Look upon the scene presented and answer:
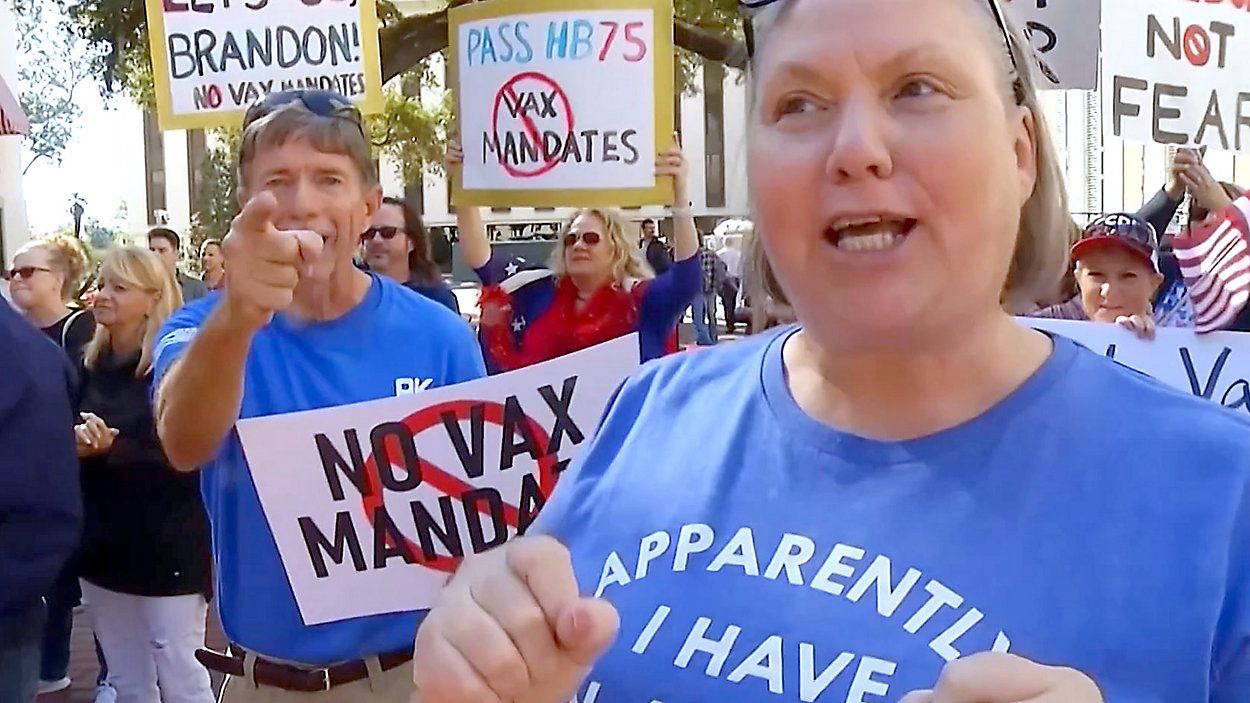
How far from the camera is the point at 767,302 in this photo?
5.24 ft

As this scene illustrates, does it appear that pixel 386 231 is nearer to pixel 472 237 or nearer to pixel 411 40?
pixel 472 237

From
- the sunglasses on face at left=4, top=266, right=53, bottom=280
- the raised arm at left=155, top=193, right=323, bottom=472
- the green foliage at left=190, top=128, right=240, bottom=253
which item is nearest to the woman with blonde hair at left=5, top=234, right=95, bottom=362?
the sunglasses on face at left=4, top=266, right=53, bottom=280

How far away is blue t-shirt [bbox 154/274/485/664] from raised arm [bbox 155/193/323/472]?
0.43 ft

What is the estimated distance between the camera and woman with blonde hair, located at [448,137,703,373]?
494 cm

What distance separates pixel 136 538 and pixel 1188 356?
3.30m

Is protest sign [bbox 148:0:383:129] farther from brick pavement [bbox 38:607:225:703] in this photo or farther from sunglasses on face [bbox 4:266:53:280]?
brick pavement [bbox 38:607:225:703]

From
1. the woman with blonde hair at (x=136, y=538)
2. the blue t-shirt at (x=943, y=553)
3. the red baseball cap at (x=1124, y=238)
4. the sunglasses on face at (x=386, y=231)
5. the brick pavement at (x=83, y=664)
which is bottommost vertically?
the brick pavement at (x=83, y=664)

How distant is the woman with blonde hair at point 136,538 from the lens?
4.43 metres

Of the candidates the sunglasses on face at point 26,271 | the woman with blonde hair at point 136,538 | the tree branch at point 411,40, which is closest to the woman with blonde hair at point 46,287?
the sunglasses on face at point 26,271

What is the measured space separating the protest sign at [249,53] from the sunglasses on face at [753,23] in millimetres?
3912

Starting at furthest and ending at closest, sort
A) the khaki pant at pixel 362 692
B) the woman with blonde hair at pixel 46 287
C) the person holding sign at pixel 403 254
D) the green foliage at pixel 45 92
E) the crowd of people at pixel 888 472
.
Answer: the green foliage at pixel 45 92, the woman with blonde hair at pixel 46 287, the person holding sign at pixel 403 254, the khaki pant at pixel 362 692, the crowd of people at pixel 888 472

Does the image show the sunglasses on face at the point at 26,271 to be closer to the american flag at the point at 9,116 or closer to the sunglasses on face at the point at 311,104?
the american flag at the point at 9,116

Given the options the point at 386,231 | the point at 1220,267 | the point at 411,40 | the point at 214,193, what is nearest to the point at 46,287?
the point at 386,231

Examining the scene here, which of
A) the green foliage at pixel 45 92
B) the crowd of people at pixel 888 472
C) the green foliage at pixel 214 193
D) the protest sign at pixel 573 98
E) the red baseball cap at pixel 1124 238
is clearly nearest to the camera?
the crowd of people at pixel 888 472
